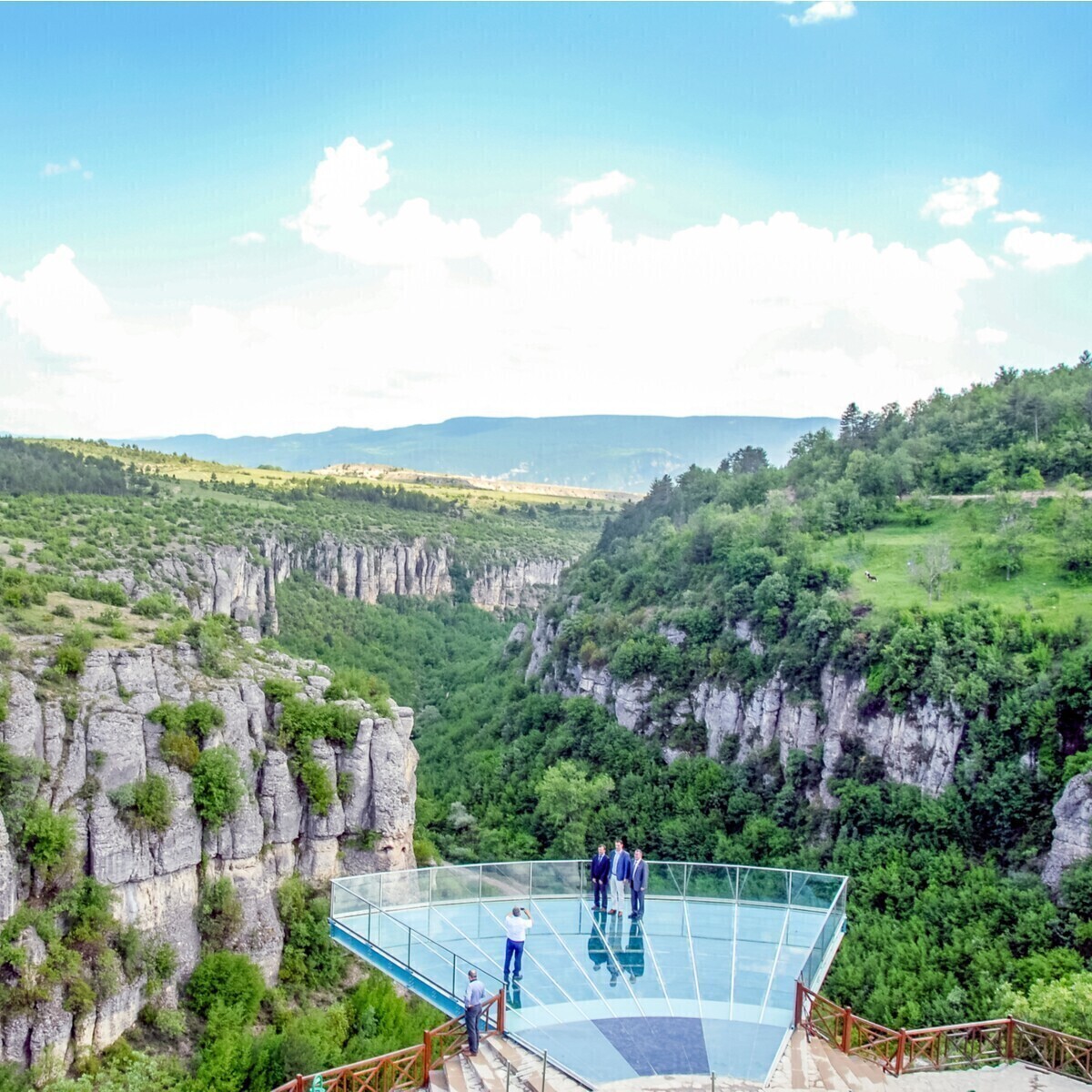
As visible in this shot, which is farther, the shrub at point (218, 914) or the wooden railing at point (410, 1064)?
the shrub at point (218, 914)

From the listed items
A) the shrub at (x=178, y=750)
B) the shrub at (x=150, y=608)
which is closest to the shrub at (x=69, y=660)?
the shrub at (x=178, y=750)

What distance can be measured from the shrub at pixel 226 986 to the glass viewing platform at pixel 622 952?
10.1 m

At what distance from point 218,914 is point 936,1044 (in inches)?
899

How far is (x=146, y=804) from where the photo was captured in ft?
103

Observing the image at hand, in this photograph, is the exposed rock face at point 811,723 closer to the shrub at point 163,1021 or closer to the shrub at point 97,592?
the shrub at point 163,1021

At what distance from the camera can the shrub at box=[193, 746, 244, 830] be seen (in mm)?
32969

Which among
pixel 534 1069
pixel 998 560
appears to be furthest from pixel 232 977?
pixel 998 560

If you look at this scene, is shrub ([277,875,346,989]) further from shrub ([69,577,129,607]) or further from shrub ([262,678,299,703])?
shrub ([69,577,129,607])

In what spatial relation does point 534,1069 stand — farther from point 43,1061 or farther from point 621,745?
point 621,745

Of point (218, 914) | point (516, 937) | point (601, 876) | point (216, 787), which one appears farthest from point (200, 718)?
point (516, 937)

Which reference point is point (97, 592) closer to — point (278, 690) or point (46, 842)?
point (278, 690)

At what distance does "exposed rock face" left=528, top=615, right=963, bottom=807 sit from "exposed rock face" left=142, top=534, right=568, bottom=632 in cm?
2862

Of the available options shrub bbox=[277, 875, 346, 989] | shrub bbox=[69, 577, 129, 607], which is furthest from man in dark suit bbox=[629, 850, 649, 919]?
shrub bbox=[69, 577, 129, 607]

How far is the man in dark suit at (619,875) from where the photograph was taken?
24.5 m
